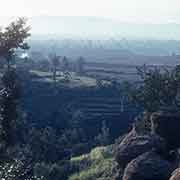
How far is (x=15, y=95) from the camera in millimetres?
33312

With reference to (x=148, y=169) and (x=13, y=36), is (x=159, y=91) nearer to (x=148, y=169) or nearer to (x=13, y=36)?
(x=13, y=36)

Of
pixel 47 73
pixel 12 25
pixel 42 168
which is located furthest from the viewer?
pixel 47 73

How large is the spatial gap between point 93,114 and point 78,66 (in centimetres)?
6163

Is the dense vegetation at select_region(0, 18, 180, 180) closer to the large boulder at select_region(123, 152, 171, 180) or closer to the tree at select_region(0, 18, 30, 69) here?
the tree at select_region(0, 18, 30, 69)

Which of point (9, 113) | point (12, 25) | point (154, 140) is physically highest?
point (12, 25)

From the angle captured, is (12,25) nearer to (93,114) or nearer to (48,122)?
(48,122)

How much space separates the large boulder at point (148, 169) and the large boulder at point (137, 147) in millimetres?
1906

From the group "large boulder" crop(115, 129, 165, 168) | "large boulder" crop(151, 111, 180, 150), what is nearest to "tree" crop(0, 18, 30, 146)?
"large boulder" crop(115, 129, 165, 168)

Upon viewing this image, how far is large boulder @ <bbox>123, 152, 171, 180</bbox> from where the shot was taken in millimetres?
31234

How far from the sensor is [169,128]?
35656 mm

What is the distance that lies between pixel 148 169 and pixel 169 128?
16.8ft

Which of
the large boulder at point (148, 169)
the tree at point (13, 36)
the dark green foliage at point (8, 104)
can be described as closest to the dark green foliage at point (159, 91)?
the tree at point (13, 36)

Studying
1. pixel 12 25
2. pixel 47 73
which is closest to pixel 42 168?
pixel 12 25

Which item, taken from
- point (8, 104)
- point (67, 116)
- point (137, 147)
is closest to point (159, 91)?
point (137, 147)
